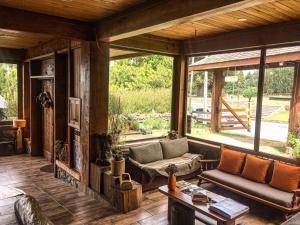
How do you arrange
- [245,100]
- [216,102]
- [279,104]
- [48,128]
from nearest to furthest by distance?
[279,104] → [245,100] → [216,102] → [48,128]

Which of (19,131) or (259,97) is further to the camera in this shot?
(19,131)

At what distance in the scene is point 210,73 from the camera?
5.53 m

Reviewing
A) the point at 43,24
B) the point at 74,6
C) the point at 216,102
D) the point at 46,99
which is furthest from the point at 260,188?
the point at 46,99

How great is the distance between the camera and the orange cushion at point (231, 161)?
4410 mm

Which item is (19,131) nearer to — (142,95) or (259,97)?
(142,95)

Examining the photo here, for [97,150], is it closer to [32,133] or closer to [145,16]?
[145,16]

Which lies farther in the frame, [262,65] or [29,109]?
[29,109]

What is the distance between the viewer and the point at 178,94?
5.84m

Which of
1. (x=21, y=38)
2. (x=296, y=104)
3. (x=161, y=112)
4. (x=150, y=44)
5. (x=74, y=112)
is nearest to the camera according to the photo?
(x=296, y=104)

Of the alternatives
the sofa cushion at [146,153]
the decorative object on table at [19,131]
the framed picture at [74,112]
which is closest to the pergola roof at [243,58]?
the sofa cushion at [146,153]

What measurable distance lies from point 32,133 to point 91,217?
13.1 feet

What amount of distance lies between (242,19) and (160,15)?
1.61 meters

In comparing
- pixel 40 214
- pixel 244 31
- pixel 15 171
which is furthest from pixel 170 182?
pixel 15 171

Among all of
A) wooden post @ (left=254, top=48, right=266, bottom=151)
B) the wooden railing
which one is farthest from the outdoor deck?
the wooden railing
